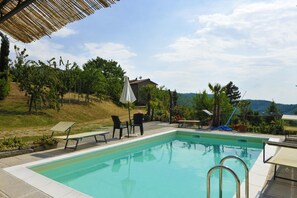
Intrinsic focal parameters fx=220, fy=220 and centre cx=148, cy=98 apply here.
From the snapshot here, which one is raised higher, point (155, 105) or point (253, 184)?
point (155, 105)

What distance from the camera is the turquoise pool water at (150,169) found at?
582 cm

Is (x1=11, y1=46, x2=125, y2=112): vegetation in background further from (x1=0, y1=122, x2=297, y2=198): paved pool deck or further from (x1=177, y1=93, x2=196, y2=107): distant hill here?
(x1=0, y1=122, x2=297, y2=198): paved pool deck

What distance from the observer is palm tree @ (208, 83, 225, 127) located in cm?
1423

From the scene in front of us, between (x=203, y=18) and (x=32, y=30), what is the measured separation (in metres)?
9.12

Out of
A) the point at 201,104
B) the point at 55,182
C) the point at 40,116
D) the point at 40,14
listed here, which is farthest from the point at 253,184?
the point at 40,116

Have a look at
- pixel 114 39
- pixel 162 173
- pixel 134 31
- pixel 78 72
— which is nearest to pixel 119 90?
pixel 78 72

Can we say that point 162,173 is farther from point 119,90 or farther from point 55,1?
point 119,90

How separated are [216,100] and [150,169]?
336 inches

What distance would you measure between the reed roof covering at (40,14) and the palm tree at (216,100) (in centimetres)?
1326

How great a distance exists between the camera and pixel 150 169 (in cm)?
749

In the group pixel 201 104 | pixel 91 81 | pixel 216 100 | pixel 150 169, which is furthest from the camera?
pixel 91 81

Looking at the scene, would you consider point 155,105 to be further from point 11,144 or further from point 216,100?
point 11,144

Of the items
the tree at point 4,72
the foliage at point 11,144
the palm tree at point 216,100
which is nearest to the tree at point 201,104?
the palm tree at point 216,100

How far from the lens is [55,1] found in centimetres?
170
